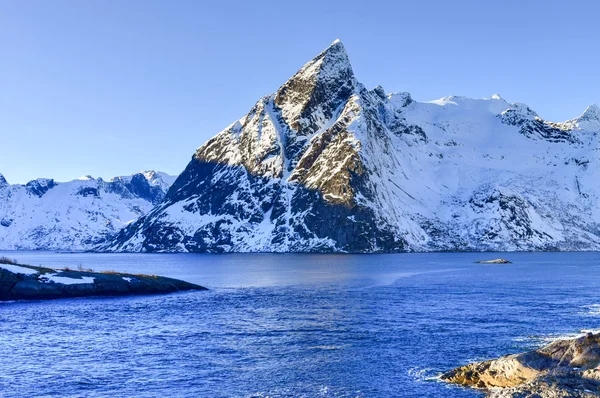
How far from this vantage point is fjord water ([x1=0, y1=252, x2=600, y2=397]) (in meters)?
41.7

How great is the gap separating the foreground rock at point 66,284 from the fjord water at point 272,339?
4549mm

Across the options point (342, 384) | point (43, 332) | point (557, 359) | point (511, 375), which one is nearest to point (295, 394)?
point (342, 384)

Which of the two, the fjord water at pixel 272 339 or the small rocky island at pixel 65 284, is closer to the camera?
the fjord water at pixel 272 339

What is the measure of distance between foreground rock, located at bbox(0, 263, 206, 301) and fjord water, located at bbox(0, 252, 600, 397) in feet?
14.9

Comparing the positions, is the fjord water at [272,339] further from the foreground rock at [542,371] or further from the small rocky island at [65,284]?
the small rocky island at [65,284]

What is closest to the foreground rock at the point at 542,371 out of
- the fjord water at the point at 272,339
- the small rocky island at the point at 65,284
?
the fjord water at the point at 272,339

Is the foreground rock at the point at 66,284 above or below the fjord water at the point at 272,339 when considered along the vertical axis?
above

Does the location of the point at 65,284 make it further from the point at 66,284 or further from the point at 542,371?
the point at 542,371

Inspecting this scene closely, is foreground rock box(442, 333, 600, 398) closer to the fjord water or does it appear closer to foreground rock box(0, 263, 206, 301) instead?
the fjord water

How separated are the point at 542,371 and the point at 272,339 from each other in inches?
1068

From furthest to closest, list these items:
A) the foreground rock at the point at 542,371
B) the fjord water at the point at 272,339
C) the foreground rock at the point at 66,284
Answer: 1. the foreground rock at the point at 66,284
2. the fjord water at the point at 272,339
3. the foreground rock at the point at 542,371

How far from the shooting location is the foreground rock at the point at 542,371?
33.5 meters

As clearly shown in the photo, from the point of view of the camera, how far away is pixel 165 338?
59.0 meters

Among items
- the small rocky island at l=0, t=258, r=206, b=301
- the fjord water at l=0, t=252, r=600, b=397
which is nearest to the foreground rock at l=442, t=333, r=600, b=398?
the fjord water at l=0, t=252, r=600, b=397
